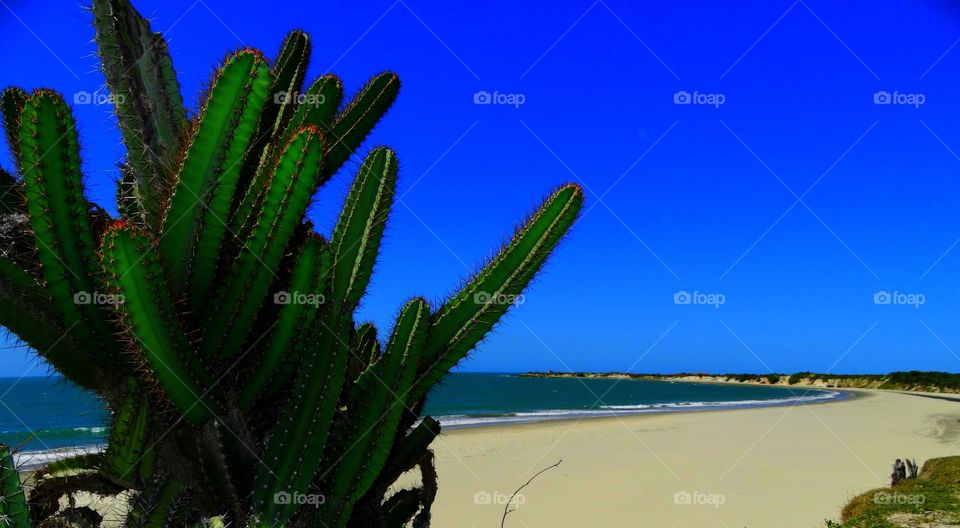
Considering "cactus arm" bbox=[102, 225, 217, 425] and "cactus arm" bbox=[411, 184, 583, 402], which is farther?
"cactus arm" bbox=[411, 184, 583, 402]

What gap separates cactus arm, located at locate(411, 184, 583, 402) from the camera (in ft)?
10.00

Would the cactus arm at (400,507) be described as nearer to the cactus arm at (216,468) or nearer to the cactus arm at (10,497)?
the cactus arm at (216,468)

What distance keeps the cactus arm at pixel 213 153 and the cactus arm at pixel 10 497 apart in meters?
0.79

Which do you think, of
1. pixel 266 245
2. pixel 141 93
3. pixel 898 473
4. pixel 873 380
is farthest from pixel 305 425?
pixel 873 380

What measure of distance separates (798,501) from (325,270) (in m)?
9.90

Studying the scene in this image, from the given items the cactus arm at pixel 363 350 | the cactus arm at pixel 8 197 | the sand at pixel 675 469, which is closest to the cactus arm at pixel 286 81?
the cactus arm at pixel 8 197

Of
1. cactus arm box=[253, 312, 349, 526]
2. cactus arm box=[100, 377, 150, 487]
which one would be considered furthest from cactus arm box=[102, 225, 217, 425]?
cactus arm box=[253, 312, 349, 526]

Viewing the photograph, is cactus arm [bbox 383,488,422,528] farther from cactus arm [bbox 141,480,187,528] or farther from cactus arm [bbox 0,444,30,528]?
cactus arm [bbox 0,444,30,528]

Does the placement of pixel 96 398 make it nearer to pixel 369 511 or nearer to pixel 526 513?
pixel 369 511

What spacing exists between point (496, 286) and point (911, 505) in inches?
302

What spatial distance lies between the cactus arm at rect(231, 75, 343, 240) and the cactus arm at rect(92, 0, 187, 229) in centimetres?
32

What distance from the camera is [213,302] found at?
2.61m

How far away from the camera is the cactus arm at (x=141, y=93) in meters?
2.70

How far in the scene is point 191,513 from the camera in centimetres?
255
